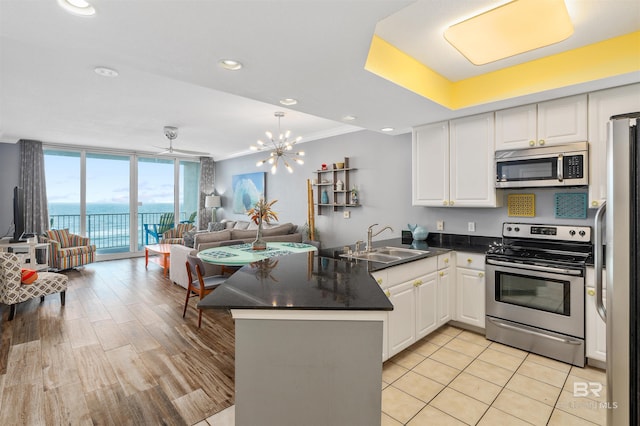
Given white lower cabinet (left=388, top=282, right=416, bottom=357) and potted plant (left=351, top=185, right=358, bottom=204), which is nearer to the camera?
white lower cabinet (left=388, top=282, right=416, bottom=357)

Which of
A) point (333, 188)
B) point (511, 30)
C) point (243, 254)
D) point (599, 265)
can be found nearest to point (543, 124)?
point (511, 30)

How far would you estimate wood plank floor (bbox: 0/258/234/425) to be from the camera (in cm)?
206

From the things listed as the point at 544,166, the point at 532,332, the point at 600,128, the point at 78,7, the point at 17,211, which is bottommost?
the point at 532,332

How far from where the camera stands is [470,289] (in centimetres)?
314

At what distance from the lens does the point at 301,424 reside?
1.40m

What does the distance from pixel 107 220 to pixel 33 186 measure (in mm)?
1576

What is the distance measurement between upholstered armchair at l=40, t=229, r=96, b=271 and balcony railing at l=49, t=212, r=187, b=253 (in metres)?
Result: 1.06

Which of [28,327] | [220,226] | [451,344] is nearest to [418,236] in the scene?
[451,344]

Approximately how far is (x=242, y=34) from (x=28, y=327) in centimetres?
390

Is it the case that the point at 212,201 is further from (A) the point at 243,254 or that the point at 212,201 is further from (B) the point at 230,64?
(B) the point at 230,64

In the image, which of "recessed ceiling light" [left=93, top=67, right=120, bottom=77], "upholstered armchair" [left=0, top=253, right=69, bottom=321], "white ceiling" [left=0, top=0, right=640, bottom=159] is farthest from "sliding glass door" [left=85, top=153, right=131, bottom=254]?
"recessed ceiling light" [left=93, top=67, right=120, bottom=77]

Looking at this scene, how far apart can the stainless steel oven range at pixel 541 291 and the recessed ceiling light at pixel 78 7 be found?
3327 mm

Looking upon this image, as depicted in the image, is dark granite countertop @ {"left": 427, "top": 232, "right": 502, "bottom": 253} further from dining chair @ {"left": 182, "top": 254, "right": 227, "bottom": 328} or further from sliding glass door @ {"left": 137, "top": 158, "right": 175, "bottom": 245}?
sliding glass door @ {"left": 137, "top": 158, "right": 175, "bottom": 245}

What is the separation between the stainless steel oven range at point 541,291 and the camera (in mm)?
2514
